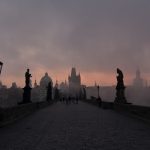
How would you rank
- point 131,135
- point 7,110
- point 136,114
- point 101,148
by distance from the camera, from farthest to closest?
point 136,114 < point 7,110 < point 131,135 < point 101,148

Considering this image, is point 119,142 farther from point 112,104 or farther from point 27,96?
point 112,104

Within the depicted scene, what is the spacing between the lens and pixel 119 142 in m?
14.5

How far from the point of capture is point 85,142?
14555 mm

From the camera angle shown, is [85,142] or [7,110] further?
[7,110]

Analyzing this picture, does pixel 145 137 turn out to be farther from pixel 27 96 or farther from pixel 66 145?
pixel 27 96

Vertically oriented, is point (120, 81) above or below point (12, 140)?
above

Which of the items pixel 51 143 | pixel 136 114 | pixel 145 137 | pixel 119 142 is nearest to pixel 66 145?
pixel 51 143

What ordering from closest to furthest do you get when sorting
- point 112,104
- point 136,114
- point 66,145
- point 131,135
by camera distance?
point 66,145
point 131,135
point 136,114
point 112,104

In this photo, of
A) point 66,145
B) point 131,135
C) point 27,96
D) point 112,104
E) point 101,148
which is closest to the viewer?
point 101,148

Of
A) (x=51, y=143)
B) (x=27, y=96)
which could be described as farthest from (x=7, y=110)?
(x=27, y=96)

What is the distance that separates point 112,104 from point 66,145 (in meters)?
34.6

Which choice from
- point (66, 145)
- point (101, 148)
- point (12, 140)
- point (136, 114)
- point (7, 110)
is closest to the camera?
point (101, 148)


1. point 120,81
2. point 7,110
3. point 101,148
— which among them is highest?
point 120,81

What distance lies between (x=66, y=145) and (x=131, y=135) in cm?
420
